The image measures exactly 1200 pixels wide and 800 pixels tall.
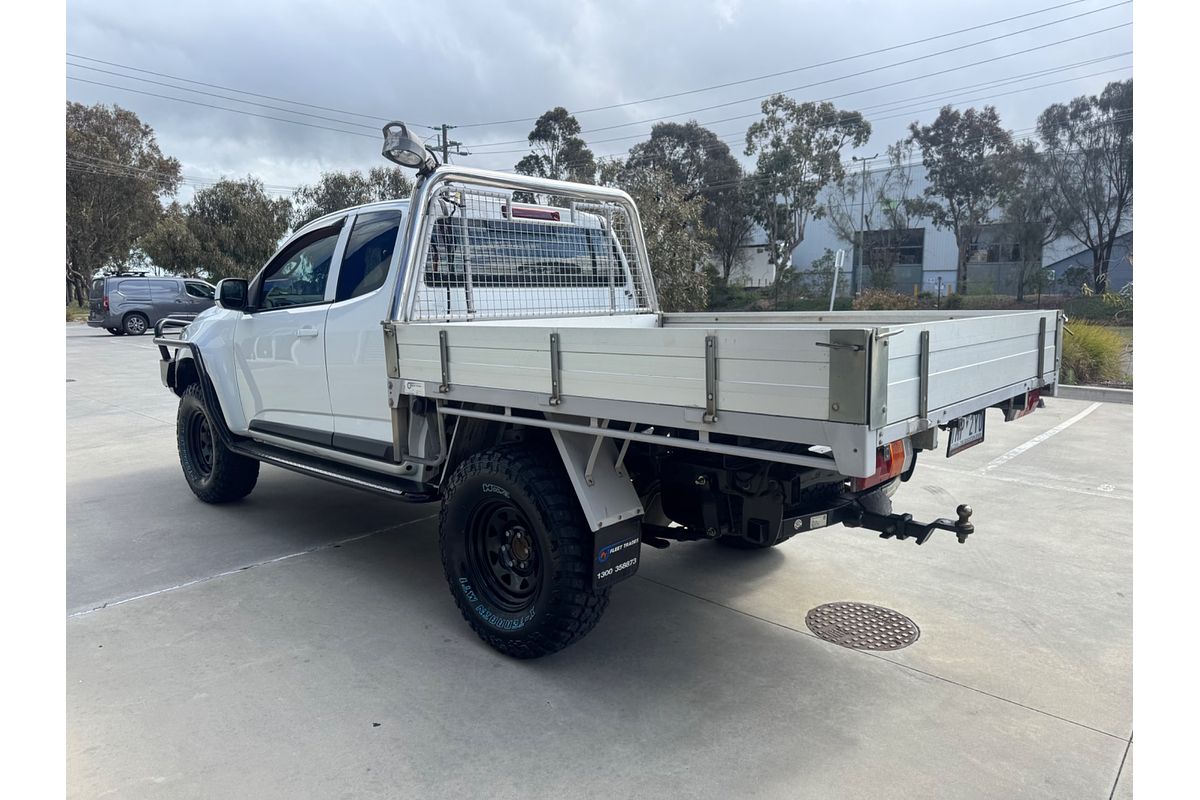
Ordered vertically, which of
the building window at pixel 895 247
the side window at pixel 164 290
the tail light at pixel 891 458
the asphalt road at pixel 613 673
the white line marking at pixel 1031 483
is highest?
the building window at pixel 895 247

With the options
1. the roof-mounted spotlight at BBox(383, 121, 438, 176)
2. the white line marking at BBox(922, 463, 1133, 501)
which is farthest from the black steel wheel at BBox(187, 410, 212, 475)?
the white line marking at BBox(922, 463, 1133, 501)

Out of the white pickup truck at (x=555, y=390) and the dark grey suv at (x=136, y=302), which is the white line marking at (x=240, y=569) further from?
the dark grey suv at (x=136, y=302)

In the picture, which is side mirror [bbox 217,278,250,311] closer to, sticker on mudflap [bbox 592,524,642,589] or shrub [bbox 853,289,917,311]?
sticker on mudflap [bbox 592,524,642,589]

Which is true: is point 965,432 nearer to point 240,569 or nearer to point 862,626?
point 862,626

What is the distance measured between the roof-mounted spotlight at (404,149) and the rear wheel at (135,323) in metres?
24.7

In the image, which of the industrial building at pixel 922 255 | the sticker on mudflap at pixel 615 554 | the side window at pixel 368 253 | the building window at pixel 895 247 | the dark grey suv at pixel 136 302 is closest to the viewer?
the sticker on mudflap at pixel 615 554

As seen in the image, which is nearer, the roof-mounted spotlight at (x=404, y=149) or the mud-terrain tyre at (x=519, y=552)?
the mud-terrain tyre at (x=519, y=552)

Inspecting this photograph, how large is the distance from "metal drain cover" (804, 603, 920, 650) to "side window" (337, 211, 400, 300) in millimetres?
2895

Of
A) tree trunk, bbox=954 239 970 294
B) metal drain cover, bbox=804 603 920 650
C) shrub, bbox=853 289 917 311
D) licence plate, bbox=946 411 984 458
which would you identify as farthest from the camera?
tree trunk, bbox=954 239 970 294

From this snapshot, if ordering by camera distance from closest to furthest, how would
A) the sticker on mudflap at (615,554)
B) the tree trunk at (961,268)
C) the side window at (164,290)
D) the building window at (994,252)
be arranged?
1. the sticker on mudflap at (615,554)
2. the side window at (164,290)
3. the building window at (994,252)
4. the tree trunk at (961,268)

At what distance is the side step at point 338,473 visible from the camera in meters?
4.23

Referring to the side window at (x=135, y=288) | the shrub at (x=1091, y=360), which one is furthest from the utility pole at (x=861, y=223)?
the side window at (x=135, y=288)

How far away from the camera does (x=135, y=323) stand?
25.1m

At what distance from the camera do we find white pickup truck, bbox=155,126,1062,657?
264cm
